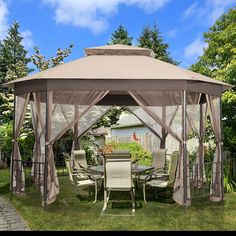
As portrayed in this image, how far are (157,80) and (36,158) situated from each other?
A: 4.52m

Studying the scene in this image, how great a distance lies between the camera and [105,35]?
37.2 metres

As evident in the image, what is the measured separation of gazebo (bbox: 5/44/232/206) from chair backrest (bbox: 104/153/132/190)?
116 centimetres

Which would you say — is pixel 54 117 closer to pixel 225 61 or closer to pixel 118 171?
pixel 118 171

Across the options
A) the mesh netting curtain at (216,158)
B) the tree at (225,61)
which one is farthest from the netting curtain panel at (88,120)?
the mesh netting curtain at (216,158)

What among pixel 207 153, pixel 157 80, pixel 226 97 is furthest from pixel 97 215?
pixel 207 153

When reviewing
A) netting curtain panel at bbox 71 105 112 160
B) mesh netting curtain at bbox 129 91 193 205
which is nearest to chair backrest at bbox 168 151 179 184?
mesh netting curtain at bbox 129 91 193 205

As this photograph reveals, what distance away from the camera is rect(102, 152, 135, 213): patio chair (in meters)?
7.42

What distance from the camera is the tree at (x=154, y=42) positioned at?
3522 cm

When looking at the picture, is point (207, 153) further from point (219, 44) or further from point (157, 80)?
point (157, 80)

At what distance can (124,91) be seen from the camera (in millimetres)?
8898

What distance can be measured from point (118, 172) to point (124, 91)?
2.30 meters

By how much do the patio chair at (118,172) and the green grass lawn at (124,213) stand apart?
1.63 ft

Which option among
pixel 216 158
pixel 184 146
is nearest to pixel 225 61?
pixel 216 158

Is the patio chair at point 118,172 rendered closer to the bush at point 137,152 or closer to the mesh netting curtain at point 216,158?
the mesh netting curtain at point 216,158
